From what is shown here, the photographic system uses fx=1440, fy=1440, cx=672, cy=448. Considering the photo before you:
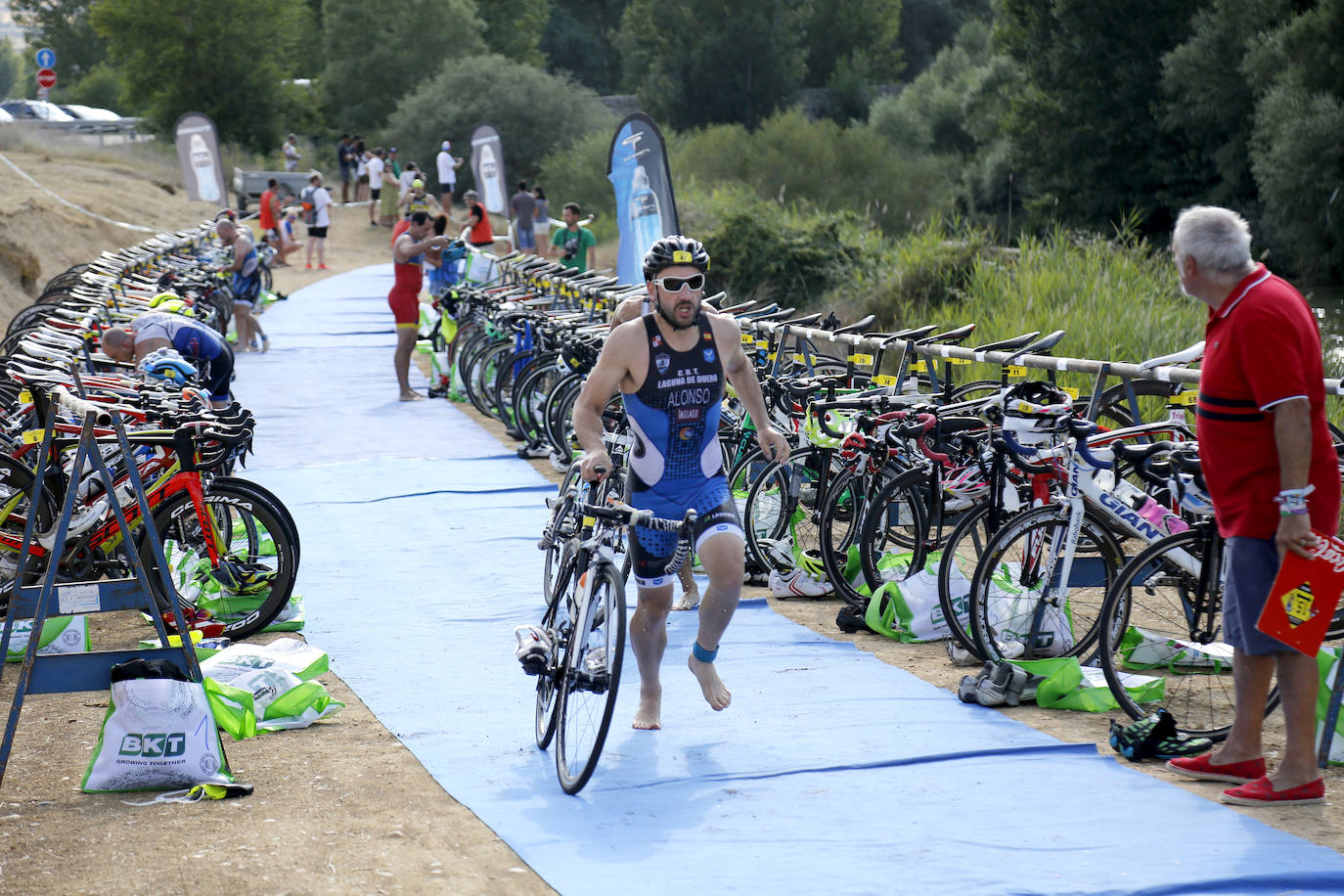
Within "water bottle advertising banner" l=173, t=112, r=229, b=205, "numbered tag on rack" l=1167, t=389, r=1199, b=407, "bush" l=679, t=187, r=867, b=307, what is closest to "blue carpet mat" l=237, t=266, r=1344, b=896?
"numbered tag on rack" l=1167, t=389, r=1199, b=407

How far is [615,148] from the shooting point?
17.4 m

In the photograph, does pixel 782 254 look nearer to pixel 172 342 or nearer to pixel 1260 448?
pixel 172 342

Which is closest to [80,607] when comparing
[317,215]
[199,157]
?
[317,215]

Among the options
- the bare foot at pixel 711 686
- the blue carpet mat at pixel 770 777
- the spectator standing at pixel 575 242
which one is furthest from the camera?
the spectator standing at pixel 575 242

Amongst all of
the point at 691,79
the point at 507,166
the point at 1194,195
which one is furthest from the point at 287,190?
the point at 1194,195

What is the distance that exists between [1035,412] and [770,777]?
1902 mm

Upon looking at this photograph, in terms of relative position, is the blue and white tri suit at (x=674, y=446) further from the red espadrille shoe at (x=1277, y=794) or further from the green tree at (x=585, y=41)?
the green tree at (x=585, y=41)

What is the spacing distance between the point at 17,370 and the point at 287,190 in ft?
118

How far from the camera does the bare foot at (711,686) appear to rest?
16.9 feet

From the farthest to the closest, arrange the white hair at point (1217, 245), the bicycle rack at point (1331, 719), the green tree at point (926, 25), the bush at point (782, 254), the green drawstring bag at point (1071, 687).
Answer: the green tree at point (926, 25)
the bush at point (782, 254)
the green drawstring bag at point (1071, 687)
the bicycle rack at point (1331, 719)
the white hair at point (1217, 245)

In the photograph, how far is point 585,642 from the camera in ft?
15.3

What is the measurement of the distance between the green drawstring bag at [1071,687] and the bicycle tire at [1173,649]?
12 cm

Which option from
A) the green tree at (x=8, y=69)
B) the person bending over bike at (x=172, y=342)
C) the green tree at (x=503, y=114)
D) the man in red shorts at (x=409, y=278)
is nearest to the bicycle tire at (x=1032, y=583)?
the person bending over bike at (x=172, y=342)

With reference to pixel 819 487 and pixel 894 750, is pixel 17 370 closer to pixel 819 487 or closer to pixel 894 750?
pixel 819 487
